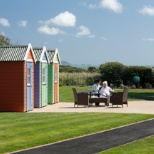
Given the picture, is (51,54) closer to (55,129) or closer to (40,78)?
(40,78)

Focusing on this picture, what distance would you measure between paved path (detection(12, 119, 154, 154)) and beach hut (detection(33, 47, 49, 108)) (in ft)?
31.5

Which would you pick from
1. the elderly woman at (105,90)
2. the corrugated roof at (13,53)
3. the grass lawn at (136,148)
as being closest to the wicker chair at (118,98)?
the elderly woman at (105,90)

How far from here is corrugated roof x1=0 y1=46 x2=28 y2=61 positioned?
2055 cm

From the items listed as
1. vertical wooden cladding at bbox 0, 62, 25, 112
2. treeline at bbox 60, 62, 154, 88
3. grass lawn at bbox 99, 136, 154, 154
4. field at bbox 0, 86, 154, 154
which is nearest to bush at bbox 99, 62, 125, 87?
treeline at bbox 60, 62, 154, 88

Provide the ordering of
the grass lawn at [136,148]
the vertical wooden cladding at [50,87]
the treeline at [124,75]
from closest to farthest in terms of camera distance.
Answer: the grass lawn at [136,148] < the vertical wooden cladding at [50,87] < the treeline at [124,75]

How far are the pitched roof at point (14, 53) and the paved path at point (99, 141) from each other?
25.9 feet

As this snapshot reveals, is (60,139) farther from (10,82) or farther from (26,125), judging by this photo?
(10,82)

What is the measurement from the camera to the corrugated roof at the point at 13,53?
2055 centimetres

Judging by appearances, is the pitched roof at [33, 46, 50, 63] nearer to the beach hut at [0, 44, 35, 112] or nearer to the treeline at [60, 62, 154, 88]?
the beach hut at [0, 44, 35, 112]

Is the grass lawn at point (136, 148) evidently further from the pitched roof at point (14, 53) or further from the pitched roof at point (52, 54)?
the pitched roof at point (52, 54)

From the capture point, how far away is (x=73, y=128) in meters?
13.8

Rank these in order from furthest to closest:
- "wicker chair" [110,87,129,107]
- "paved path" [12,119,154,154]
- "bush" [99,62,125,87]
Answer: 1. "bush" [99,62,125,87]
2. "wicker chair" [110,87,129,107]
3. "paved path" [12,119,154,154]

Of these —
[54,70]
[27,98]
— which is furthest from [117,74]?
[27,98]

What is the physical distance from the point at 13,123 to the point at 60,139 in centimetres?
372
